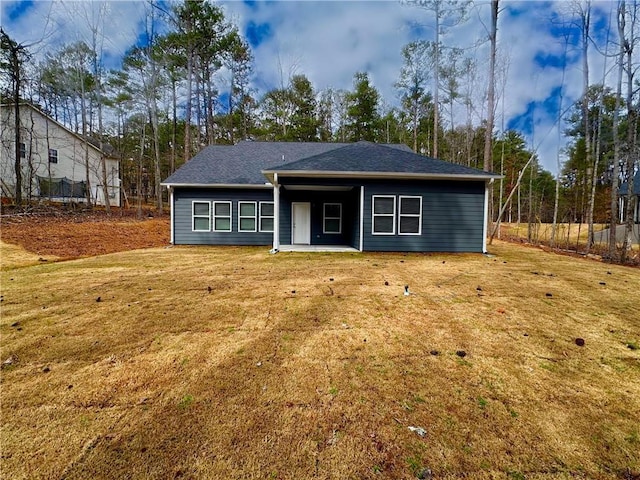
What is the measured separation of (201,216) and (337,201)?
507cm

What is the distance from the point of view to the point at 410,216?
9.05 metres

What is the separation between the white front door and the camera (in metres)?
11.0

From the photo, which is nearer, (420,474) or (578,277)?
(420,474)

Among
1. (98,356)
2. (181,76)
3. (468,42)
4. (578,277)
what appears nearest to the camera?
(98,356)

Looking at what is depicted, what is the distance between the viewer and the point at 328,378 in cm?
224

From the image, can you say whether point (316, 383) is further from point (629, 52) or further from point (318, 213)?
point (629, 52)

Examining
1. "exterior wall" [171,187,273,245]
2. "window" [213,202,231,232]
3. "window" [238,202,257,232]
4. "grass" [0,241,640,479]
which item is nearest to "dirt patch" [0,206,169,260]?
"exterior wall" [171,187,273,245]

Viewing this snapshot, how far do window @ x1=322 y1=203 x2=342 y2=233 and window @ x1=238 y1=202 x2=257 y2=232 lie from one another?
2.61m

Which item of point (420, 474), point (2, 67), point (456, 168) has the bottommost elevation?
point (420, 474)

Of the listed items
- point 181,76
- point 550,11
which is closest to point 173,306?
point 550,11

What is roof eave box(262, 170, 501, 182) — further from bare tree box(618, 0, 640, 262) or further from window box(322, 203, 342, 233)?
bare tree box(618, 0, 640, 262)

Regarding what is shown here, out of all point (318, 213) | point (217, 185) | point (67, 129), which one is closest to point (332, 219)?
point (318, 213)

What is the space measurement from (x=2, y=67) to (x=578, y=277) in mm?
22315

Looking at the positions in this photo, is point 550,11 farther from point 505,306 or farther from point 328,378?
point 328,378
